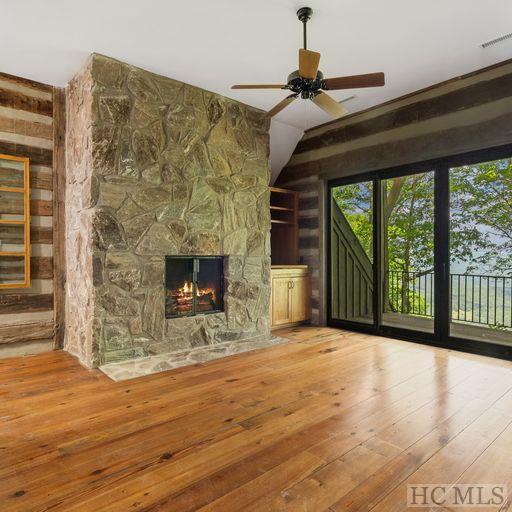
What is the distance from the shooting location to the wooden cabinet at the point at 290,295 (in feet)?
16.5

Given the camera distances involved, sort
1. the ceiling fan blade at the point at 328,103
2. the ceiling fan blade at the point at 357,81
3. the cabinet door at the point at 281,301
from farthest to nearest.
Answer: the cabinet door at the point at 281,301, the ceiling fan blade at the point at 328,103, the ceiling fan blade at the point at 357,81

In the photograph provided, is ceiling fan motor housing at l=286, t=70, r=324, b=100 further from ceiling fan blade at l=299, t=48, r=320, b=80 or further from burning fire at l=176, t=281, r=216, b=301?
burning fire at l=176, t=281, r=216, b=301

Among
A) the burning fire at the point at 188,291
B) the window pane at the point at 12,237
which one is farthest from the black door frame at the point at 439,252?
the window pane at the point at 12,237

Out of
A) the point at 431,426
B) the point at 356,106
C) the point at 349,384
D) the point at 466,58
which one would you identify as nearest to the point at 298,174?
the point at 356,106

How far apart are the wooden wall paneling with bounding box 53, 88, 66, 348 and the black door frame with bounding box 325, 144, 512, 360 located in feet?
12.3

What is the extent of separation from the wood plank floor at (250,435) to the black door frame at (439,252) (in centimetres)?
57

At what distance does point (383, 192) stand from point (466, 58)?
1755 mm

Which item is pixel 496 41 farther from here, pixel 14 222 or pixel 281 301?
pixel 14 222

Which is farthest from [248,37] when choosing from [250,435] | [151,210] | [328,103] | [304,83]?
[250,435]

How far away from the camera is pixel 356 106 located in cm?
466

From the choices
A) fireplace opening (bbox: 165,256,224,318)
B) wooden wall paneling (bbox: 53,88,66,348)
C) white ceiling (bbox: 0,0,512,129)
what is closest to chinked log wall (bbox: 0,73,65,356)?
wooden wall paneling (bbox: 53,88,66,348)

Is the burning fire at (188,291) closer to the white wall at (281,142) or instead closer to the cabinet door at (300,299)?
the cabinet door at (300,299)

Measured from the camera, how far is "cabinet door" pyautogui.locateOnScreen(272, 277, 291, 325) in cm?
502

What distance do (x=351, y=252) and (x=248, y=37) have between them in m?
3.59
